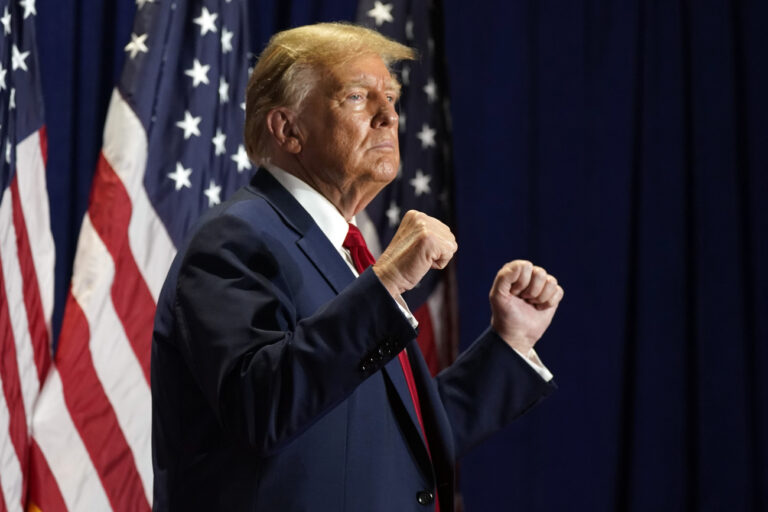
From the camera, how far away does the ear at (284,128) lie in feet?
5.52

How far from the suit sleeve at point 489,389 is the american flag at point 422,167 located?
159cm

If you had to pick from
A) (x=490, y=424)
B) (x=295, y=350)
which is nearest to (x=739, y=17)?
(x=490, y=424)

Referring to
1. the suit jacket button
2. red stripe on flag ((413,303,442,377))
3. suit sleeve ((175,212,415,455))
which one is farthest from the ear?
red stripe on flag ((413,303,442,377))

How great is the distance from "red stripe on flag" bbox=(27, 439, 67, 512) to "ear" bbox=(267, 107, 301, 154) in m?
1.67

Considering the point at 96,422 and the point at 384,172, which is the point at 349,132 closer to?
the point at 384,172

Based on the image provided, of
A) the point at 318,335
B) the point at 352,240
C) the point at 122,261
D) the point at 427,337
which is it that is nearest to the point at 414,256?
the point at 318,335

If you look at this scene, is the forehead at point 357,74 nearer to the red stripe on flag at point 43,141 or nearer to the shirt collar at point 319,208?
the shirt collar at point 319,208

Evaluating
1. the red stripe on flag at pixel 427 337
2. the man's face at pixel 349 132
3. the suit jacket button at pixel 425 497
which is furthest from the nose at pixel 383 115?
the red stripe on flag at pixel 427 337

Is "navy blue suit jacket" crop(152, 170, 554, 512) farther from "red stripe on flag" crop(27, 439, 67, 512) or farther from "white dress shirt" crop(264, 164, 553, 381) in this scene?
"red stripe on flag" crop(27, 439, 67, 512)

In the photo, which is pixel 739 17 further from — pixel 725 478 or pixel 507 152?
pixel 725 478

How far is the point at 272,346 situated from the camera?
4.30 feet

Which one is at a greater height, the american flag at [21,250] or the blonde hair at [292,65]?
the blonde hair at [292,65]

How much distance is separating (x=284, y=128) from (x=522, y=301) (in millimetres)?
503

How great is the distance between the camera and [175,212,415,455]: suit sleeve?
1280 mm
